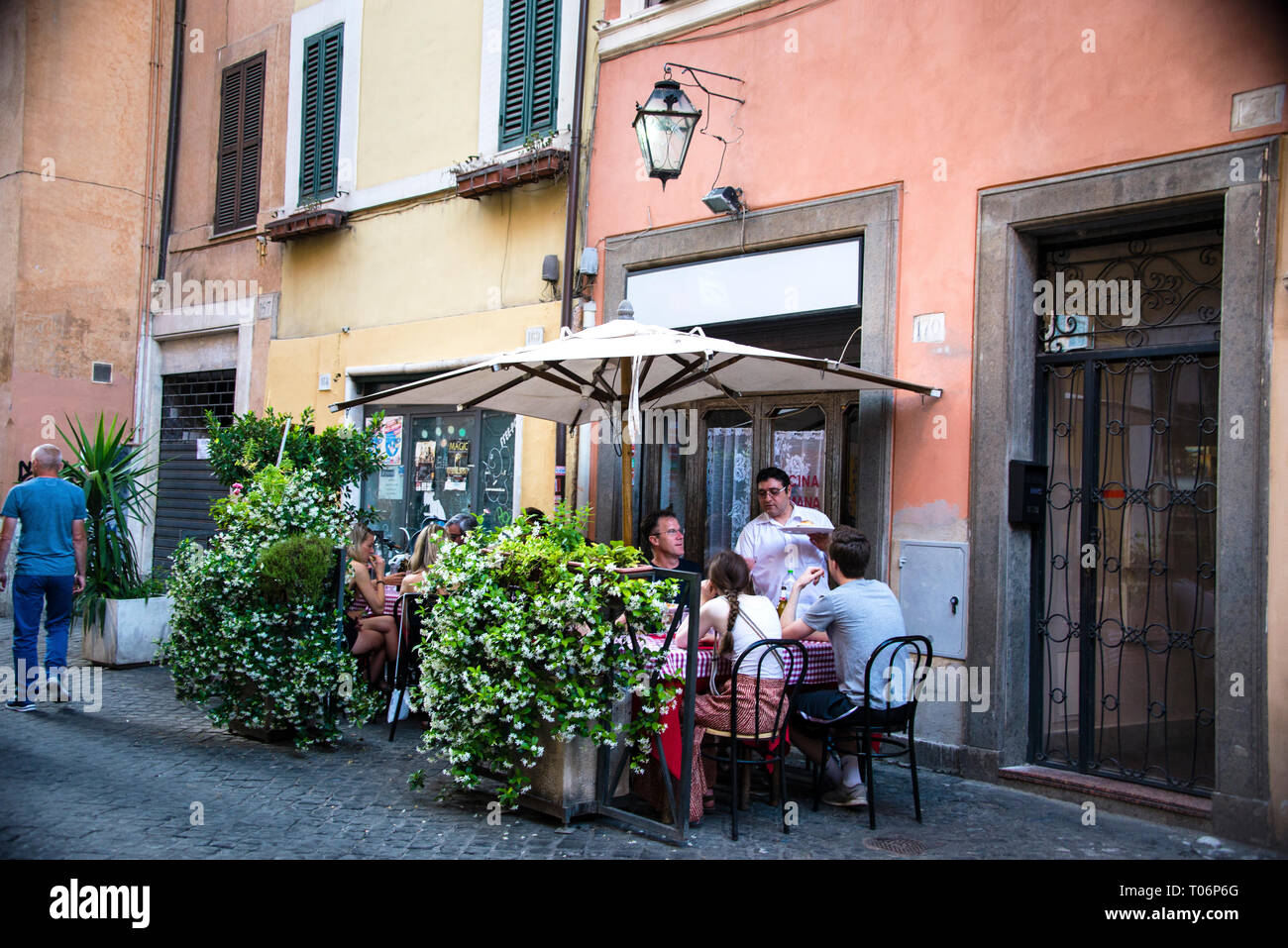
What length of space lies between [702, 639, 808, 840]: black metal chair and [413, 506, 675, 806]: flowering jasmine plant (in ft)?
1.30

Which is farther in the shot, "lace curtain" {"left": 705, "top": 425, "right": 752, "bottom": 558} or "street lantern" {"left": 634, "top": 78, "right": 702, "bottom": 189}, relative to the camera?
"lace curtain" {"left": 705, "top": 425, "right": 752, "bottom": 558}

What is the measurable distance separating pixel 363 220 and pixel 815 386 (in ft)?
20.3

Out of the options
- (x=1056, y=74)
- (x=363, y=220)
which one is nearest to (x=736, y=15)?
(x=1056, y=74)

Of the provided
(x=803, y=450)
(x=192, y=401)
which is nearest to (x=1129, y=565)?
(x=803, y=450)

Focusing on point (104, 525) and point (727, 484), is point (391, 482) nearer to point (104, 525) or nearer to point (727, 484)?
point (104, 525)

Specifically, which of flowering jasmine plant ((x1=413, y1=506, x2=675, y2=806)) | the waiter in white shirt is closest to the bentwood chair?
flowering jasmine plant ((x1=413, y1=506, x2=675, y2=806))

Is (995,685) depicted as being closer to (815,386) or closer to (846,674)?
(846,674)

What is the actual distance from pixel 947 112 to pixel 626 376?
2.54 m

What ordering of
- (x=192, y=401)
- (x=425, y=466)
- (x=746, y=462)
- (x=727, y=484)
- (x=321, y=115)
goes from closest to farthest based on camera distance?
1. (x=746, y=462)
2. (x=727, y=484)
3. (x=425, y=466)
4. (x=321, y=115)
5. (x=192, y=401)

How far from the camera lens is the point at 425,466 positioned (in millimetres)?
10727

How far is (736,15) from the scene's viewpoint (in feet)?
26.4

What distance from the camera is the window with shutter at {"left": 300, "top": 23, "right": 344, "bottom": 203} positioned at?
11.7 metres

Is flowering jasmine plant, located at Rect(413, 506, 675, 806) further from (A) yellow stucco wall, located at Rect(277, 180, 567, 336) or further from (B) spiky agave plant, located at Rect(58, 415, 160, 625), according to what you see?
(B) spiky agave plant, located at Rect(58, 415, 160, 625)

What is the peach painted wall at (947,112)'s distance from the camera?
5.71 metres
